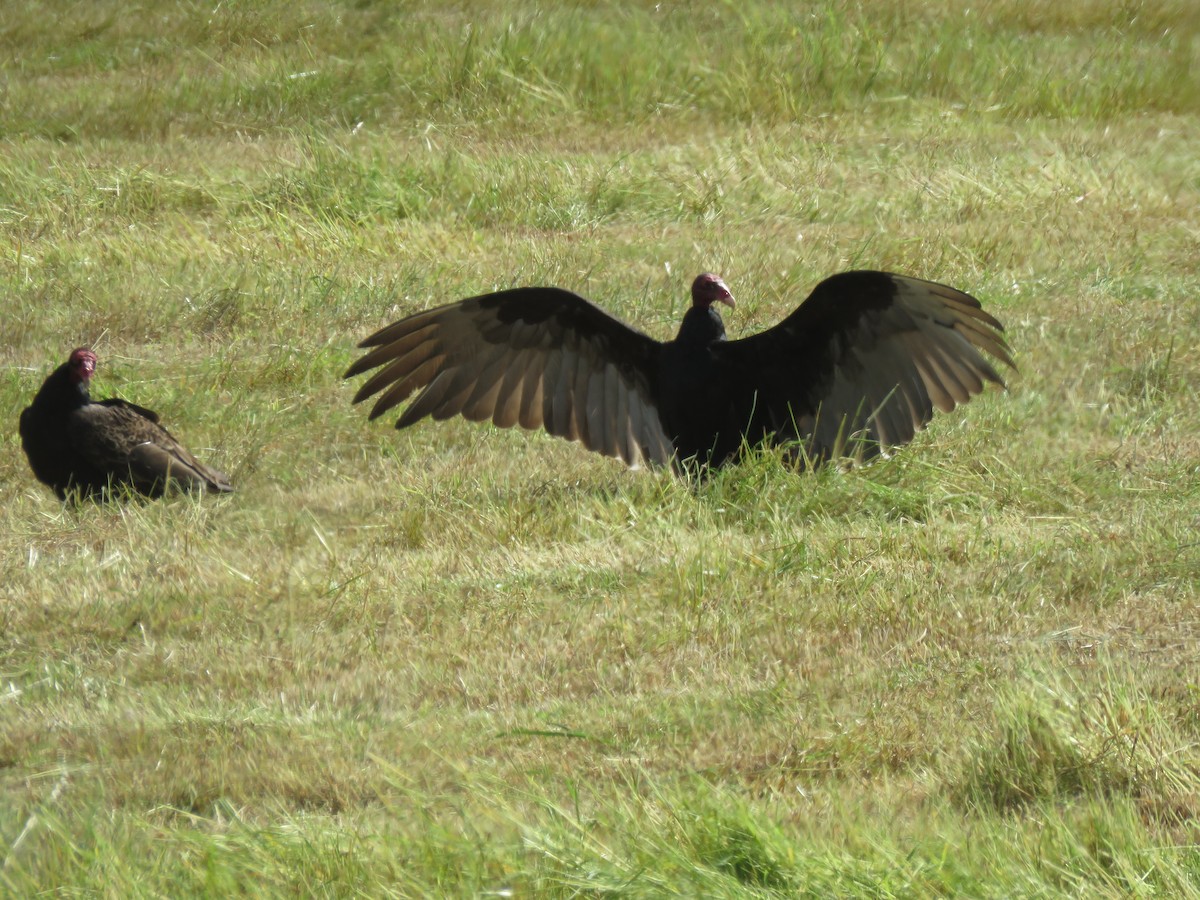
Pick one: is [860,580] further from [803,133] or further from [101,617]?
[803,133]

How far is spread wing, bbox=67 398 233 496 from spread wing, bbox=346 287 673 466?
962mm

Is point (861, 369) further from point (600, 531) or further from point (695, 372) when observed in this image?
point (600, 531)

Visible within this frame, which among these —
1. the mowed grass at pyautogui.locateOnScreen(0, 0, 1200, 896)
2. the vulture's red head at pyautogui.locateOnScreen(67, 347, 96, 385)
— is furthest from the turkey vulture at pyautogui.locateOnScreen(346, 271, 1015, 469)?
the vulture's red head at pyautogui.locateOnScreen(67, 347, 96, 385)

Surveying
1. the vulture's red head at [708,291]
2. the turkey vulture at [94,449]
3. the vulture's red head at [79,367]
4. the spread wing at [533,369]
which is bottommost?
the turkey vulture at [94,449]

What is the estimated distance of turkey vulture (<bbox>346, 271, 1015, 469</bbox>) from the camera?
5.88 m

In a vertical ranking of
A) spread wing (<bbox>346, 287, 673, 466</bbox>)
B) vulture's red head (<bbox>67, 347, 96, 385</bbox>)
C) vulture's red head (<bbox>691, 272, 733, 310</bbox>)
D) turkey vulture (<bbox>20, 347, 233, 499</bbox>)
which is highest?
vulture's red head (<bbox>691, 272, 733, 310</bbox>)

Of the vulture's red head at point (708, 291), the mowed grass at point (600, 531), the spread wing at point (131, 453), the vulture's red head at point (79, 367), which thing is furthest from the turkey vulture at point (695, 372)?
the vulture's red head at point (79, 367)

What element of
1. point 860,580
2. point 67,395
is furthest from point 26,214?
point 860,580

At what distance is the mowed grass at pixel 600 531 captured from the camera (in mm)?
3461

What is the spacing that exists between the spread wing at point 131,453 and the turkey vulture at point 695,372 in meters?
1.02

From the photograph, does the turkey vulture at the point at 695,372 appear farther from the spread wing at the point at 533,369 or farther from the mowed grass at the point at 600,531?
the mowed grass at the point at 600,531

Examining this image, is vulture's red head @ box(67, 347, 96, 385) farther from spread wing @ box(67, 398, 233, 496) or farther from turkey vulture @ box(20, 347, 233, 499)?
spread wing @ box(67, 398, 233, 496)

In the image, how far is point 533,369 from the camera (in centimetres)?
604

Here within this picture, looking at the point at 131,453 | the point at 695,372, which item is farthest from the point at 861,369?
the point at 131,453
